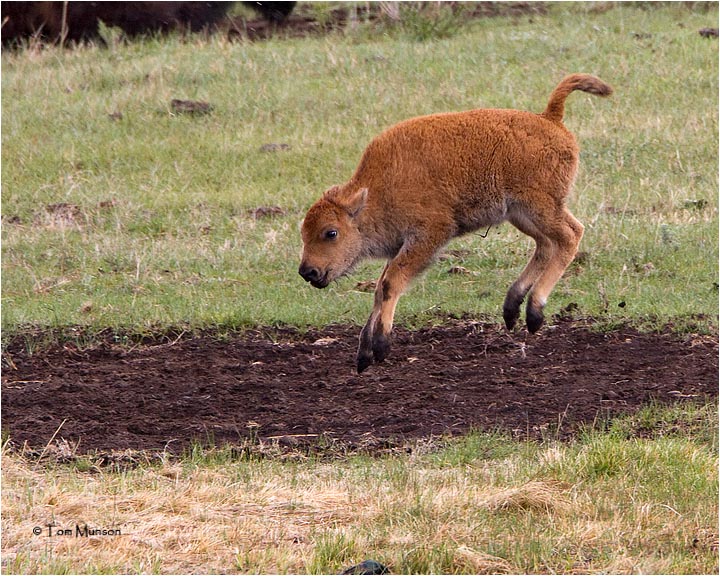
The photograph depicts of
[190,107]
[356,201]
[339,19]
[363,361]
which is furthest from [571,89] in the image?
[339,19]

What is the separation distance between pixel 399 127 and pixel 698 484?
3.00 meters

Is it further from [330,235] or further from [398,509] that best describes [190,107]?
[398,509]

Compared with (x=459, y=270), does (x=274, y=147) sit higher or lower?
higher

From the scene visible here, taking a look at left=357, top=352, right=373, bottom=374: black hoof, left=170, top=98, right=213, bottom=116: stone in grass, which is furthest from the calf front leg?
left=170, top=98, right=213, bottom=116: stone in grass

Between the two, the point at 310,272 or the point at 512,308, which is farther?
the point at 512,308

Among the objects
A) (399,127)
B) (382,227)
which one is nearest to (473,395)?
(382,227)

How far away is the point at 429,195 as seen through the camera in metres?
7.61

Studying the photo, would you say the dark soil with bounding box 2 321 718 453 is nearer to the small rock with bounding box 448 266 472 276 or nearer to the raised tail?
the small rock with bounding box 448 266 472 276

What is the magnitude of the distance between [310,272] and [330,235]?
0.84 ft

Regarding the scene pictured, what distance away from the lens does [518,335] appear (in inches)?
346

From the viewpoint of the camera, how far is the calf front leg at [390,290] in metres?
7.61

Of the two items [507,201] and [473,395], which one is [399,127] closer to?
[507,201]

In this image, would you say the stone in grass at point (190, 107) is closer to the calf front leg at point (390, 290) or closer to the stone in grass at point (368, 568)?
the calf front leg at point (390, 290)

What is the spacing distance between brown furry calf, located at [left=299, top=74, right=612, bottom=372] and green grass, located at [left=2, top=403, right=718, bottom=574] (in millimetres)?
1347
